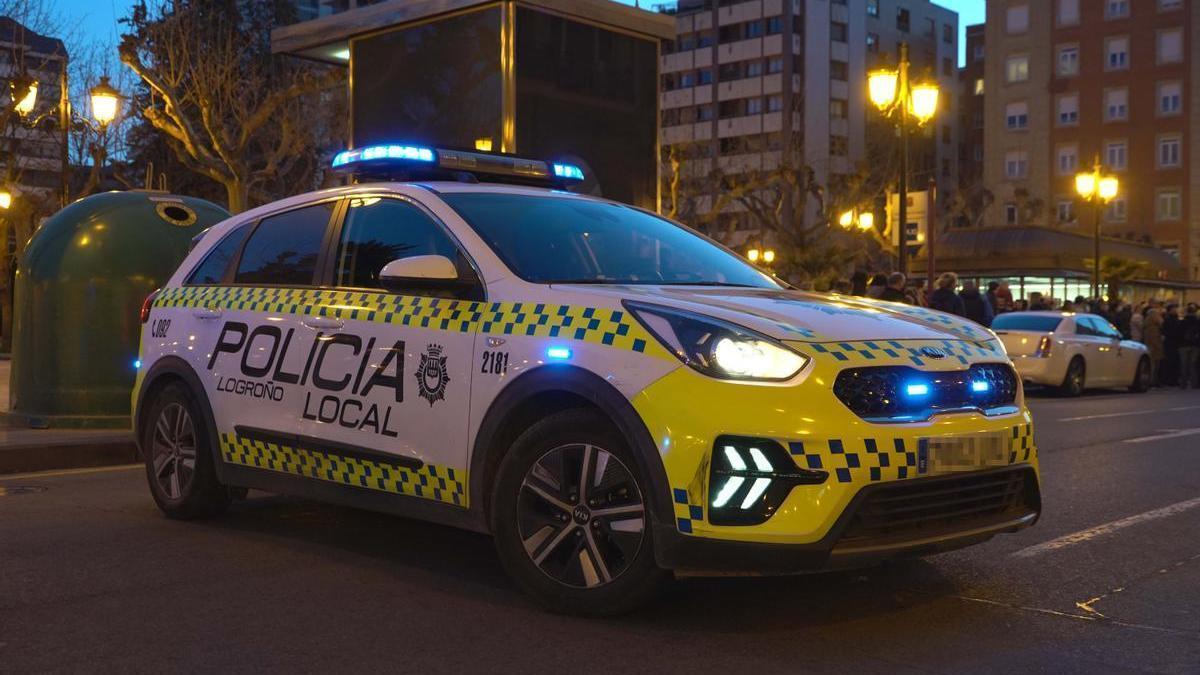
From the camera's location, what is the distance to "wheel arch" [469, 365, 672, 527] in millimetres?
4359

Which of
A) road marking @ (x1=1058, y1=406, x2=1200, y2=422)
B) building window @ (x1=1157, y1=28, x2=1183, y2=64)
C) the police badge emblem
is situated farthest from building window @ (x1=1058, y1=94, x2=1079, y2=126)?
the police badge emblem

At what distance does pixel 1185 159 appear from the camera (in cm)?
6756

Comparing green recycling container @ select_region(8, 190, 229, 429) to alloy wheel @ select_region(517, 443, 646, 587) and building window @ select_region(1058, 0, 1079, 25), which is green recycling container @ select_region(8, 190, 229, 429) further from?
building window @ select_region(1058, 0, 1079, 25)

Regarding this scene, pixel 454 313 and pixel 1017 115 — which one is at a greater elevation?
pixel 1017 115

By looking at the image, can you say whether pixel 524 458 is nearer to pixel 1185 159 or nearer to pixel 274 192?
pixel 274 192

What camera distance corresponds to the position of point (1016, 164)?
73.4 m

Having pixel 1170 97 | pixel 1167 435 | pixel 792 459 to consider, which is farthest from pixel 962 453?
pixel 1170 97

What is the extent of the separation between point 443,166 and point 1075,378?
1652 centimetres

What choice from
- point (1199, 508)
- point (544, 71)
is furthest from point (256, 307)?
point (544, 71)

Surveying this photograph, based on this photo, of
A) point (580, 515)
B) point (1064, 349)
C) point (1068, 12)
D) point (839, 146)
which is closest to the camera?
point (580, 515)

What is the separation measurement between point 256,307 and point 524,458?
2.10 m

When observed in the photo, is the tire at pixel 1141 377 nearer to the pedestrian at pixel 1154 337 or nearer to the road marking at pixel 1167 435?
the pedestrian at pixel 1154 337

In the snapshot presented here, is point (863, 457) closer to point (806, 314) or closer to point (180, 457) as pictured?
point (806, 314)

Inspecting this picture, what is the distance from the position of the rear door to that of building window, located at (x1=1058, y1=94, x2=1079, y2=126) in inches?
2811
